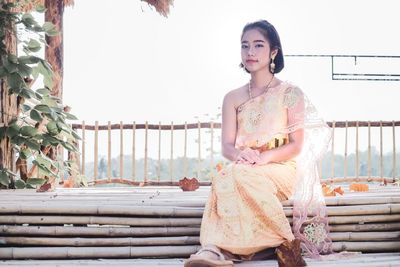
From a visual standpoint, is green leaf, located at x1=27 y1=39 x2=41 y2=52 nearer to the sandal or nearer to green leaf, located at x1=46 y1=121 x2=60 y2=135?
green leaf, located at x1=46 y1=121 x2=60 y2=135

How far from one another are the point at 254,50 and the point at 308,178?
23.0 inches

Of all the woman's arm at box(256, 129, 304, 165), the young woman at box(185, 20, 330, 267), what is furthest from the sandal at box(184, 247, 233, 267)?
the woman's arm at box(256, 129, 304, 165)

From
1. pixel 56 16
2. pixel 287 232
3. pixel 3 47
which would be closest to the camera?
pixel 287 232

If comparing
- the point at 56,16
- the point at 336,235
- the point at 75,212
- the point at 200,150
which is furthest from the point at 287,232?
the point at 200,150

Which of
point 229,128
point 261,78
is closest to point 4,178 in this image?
point 229,128

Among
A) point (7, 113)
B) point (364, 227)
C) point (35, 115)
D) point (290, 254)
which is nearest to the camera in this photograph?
point (290, 254)

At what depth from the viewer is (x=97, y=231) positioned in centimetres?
226

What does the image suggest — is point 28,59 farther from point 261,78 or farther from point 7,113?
point 261,78

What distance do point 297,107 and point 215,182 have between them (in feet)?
1.73

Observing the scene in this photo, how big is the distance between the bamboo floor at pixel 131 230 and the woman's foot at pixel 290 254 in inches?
7.9

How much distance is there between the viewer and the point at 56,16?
583cm

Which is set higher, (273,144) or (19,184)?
(273,144)

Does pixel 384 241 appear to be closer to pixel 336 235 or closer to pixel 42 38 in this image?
pixel 336 235

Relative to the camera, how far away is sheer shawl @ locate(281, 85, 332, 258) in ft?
7.14
